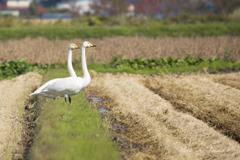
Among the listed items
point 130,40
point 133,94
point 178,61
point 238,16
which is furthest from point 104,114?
point 238,16

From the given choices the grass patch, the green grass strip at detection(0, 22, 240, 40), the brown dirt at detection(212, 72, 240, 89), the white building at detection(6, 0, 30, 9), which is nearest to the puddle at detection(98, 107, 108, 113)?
the grass patch

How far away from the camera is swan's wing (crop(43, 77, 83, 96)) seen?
29.9 ft

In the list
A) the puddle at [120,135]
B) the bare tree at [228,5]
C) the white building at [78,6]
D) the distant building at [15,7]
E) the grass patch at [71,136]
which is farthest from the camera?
the distant building at [15,7]

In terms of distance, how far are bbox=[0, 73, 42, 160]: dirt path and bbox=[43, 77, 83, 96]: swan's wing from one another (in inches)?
42.7

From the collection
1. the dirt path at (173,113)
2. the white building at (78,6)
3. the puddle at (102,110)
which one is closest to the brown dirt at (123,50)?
the dirt path at (173,113)

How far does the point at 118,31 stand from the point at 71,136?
26547 millimetres

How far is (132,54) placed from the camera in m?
20.9

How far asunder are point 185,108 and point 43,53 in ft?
35.0

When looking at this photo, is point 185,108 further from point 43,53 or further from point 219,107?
point 43,53

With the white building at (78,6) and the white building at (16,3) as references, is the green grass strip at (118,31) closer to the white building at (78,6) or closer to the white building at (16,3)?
the white building at (78,6)

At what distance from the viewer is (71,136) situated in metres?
6.96

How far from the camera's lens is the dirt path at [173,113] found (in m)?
7.48

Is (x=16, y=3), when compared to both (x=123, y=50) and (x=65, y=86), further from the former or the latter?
(x=65, y=86)

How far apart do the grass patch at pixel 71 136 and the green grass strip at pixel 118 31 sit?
2394cm
